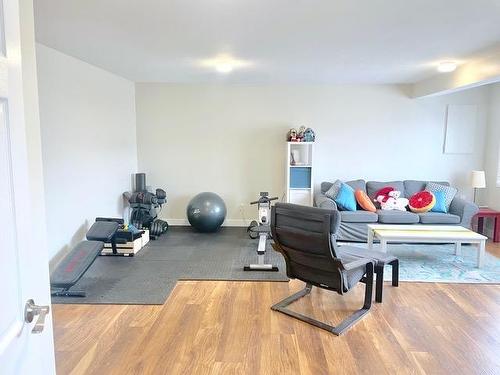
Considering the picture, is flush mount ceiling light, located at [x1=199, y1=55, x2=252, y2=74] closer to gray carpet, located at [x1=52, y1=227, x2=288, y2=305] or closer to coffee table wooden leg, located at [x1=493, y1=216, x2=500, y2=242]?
gray carpet, located at [x1=52, y1=227, x2=288, y2=305]

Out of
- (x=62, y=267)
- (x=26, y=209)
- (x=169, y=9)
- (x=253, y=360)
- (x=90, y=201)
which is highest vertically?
(x=169, y=9)

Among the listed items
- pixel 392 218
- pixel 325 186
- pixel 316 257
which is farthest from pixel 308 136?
pixel 316 257

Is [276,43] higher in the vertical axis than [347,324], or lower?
higher

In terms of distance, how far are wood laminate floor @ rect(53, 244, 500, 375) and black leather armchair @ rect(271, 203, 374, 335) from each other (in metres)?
0.10

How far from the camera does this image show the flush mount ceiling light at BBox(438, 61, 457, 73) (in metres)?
4.20

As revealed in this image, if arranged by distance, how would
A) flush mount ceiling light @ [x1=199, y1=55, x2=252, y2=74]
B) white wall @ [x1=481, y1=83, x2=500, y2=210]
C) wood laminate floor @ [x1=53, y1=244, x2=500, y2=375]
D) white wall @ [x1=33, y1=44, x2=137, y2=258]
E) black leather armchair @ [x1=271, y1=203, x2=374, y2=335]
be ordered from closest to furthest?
1. wood laminate floor @ [x1=53, y1=244, x2=500, y2=375]
2. black leather armchair @ [x1=271, y1=203, x2=374, y2=335]
3. white wall @ [x1=33, y1=44, x2=137, y2=258]
4. flush mount ceiling light @ [x1=199, y1=55, x2=252, y2=74]
5. white wall @ [x1=481, y1=83, x2=500, y2=210]

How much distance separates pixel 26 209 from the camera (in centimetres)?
99

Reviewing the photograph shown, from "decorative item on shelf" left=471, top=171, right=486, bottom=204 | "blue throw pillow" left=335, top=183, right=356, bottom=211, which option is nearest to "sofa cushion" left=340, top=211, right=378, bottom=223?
"blue throw pillow" left=335, top=183, right=356, bottom=211

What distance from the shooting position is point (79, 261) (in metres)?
3.62

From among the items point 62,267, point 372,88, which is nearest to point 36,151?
point 62,267

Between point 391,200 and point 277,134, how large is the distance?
201 centimetres

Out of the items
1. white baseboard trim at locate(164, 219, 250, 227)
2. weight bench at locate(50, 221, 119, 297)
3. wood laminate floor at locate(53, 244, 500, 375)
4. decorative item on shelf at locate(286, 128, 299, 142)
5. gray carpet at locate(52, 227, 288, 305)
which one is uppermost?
decorative item on shelf at locate(286, 128, 299, 142)

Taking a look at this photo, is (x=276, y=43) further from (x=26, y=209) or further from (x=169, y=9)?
(x=26, y=209)

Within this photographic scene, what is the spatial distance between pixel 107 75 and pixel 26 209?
14.8 feet
